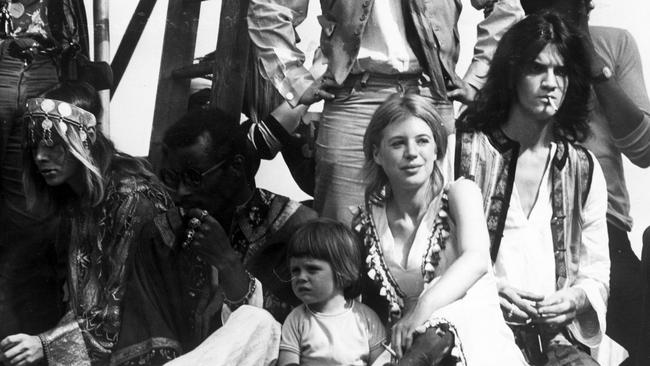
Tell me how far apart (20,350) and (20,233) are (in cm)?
83

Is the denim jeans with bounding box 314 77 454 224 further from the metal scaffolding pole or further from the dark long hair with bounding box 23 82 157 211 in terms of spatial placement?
the metal scaffolding pole

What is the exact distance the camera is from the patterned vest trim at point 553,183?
4992 millimetres

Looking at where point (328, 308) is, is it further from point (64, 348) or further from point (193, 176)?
point (64, 348)

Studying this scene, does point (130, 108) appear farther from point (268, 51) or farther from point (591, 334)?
point (591, 334)

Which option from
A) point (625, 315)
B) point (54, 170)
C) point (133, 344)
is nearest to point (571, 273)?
point (625, 315)

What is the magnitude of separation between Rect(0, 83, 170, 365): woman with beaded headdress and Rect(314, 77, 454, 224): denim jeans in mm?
653

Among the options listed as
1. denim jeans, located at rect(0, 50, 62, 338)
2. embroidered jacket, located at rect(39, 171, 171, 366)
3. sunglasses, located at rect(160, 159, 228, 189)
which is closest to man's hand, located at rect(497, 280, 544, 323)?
sunglasses, located at rect(160, 159, 228, 189)

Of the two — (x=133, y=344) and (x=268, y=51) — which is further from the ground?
(x=268, y=51)

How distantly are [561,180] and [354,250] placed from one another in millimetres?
833

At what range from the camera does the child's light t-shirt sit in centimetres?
462

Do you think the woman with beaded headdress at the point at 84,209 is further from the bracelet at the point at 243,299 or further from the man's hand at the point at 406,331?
the man's hand at the point at 406,331

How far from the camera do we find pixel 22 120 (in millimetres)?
5512

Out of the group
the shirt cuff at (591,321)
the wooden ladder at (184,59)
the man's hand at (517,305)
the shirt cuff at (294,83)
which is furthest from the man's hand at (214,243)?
the shirt cuff at (591,321)

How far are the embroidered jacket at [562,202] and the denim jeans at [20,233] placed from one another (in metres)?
1.67
